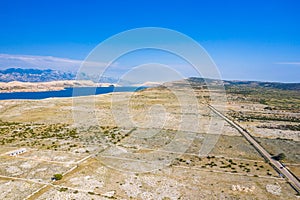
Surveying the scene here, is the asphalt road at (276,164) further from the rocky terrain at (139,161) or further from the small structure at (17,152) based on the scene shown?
the small structure at (17,152)

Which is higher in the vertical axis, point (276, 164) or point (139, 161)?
point (276, 164)

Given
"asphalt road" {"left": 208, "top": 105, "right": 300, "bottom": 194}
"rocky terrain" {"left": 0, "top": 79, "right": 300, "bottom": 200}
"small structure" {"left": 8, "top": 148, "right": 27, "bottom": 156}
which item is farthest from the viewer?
"small structure" {"left": 8, "top": 148, "right": 27, "bottom": 156}

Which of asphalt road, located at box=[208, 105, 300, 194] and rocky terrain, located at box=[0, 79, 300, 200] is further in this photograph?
asphalt road, located at box=[208, 105, 300, 194]

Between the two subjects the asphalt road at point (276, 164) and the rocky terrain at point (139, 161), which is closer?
the rocky terrain at point (139, 161)

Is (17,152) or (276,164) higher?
(17,152)

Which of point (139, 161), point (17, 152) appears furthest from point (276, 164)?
point (17, 152)

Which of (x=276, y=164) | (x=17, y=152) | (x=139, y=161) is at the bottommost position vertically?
(x=139, y=161)

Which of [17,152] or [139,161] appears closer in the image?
[139,161]

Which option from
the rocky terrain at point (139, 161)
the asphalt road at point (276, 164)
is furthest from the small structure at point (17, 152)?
the asphalt road at point (276, 164)

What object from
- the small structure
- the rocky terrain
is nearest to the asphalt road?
the rocky terrain

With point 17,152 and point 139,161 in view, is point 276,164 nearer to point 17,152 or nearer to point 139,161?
point 139,161

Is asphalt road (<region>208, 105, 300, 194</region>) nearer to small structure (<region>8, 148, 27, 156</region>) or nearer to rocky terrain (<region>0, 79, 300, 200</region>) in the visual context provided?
rocky terrain (<region>0, 79, 300, 200</region>)

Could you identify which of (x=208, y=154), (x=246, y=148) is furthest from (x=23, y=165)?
(x=246, y=148)
